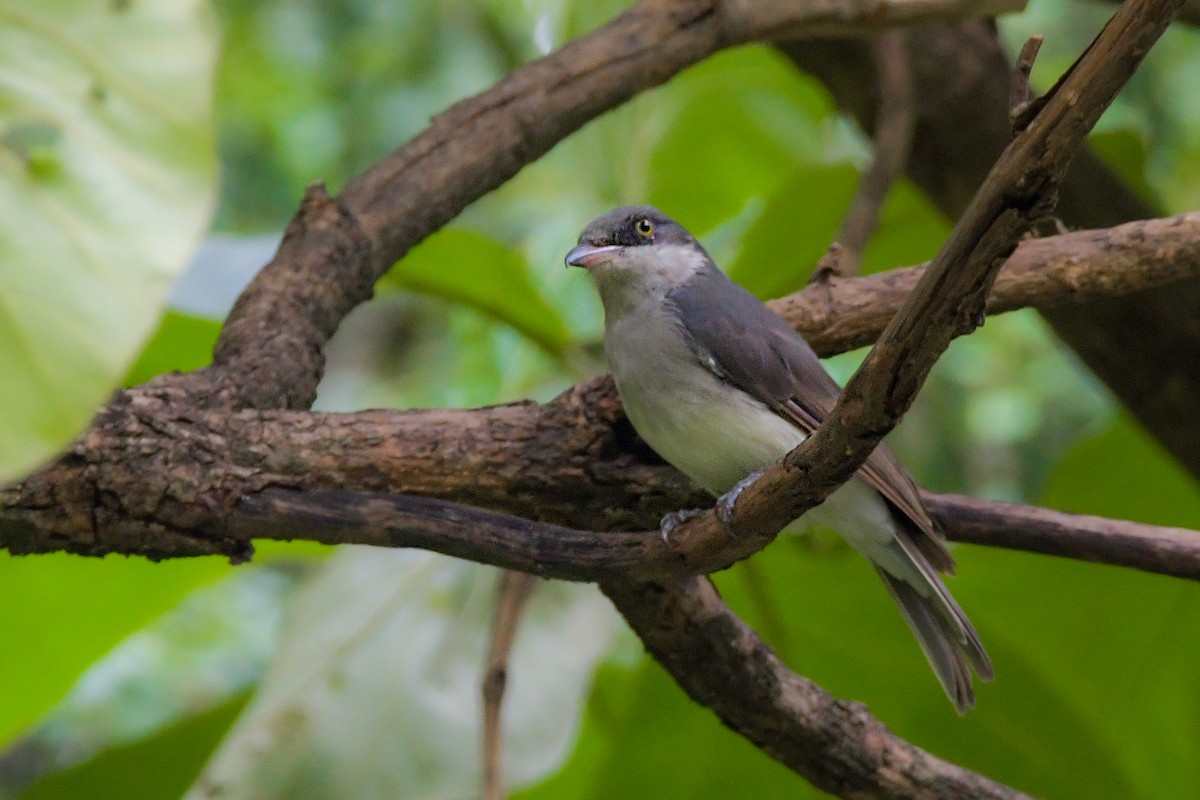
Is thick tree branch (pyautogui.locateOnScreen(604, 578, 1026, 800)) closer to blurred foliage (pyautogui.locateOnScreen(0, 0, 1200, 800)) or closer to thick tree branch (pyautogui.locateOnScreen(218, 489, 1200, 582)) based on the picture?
thick tree branch (pyautogui.locateOnScreen(218, 489, 1200, 582))

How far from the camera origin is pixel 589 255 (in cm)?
313

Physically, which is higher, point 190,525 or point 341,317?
point 341,317

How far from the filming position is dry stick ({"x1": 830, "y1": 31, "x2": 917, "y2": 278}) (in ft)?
11.3

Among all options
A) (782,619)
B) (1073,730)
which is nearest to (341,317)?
(782,619)

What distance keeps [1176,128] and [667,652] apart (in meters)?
4.43

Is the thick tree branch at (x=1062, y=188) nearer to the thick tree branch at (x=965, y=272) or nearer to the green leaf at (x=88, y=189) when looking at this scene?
the thick tree branch at (x=965, y=272)

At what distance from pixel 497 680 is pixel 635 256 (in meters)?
1.11

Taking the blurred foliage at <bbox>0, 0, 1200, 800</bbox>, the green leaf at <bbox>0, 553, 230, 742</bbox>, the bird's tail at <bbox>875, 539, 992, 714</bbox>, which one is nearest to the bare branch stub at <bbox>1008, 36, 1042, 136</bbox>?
the bird's tail at <bbox>875, 539, 992, 714</bbox>

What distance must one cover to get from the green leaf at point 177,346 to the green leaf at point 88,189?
158 centimetres

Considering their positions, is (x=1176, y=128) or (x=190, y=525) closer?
(x=190, y=525)

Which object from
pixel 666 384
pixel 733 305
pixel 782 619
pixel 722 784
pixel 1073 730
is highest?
pixel 733 305

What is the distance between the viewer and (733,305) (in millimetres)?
2861

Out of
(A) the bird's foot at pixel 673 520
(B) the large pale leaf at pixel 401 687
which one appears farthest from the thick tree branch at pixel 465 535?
(B) the large pale leaf at pixel 401 687

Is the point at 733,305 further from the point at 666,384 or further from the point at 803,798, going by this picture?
Result: the point at 803,798
